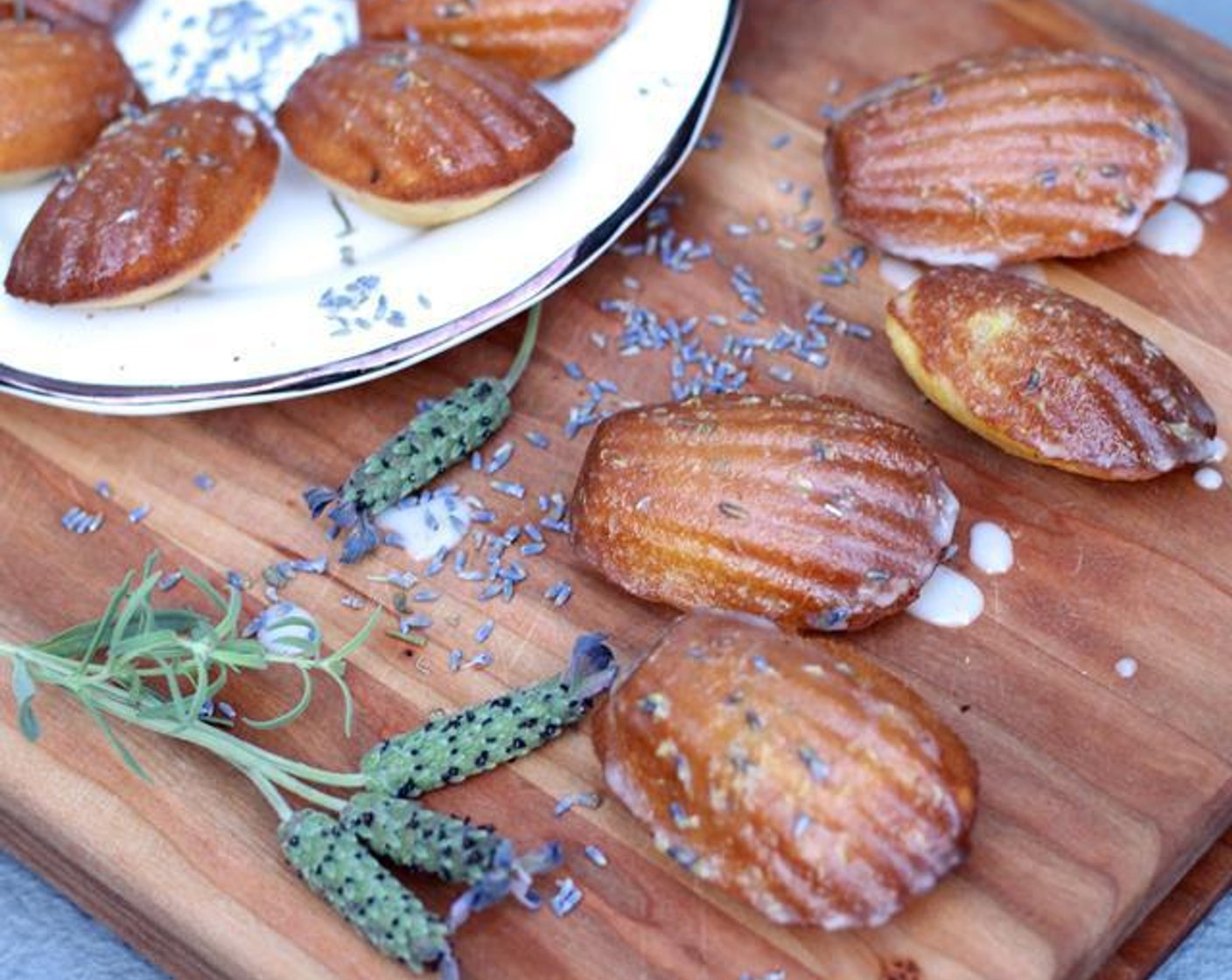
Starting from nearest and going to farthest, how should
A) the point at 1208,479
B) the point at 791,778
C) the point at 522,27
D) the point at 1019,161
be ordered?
the point at 791,778 < the point at 1208,479 < the point at 1019,161 < the point at 522,27

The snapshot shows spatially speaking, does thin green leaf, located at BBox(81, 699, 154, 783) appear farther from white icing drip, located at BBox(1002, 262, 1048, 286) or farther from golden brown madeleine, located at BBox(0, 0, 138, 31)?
→ white icing drip, located at BBox(1002, 262, 1048, 286)

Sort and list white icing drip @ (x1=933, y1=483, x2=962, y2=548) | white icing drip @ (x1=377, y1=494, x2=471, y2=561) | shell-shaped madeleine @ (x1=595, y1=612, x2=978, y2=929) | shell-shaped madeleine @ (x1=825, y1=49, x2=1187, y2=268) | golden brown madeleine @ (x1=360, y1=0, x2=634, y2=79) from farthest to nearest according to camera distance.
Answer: golden brown madeleine @ (x1=360, y1=0, x2=634, y2=79), shell-shaped madeleine @ (x1=825, y1=49, x2=1187, y2=268), white icing drip @ (x1=377, y1=494, x2=471, y2=561), white icing drip @ (x1=933, y1=483, x2=962, y2=548), shell-shaped madeleine @ (x1=595, y1=612, x2=978, y2=929)

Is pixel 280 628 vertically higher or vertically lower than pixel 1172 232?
lower

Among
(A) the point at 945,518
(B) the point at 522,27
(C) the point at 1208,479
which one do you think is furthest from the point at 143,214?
(C) the point at 1208,479

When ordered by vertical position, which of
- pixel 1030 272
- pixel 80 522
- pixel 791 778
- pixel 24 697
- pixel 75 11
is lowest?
pixel 80 522

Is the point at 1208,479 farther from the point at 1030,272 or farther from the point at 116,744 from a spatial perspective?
the point at 116,744

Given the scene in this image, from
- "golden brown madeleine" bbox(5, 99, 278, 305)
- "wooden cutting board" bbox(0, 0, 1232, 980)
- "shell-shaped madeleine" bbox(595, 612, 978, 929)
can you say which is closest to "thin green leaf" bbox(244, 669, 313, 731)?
"wooden cutting board" bbox(0, 0, 1232, 980)
